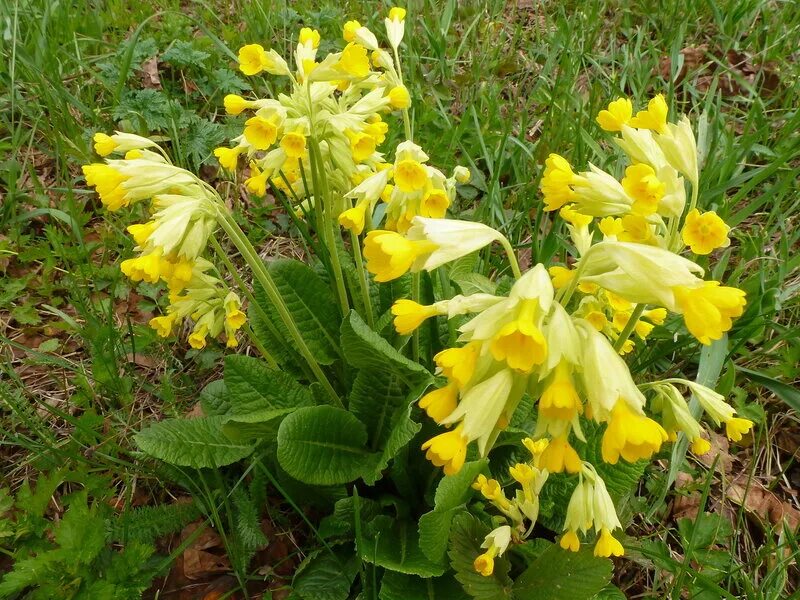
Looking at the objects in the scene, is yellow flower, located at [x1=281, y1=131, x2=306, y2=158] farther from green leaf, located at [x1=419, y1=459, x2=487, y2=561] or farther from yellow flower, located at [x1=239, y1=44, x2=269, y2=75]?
green leaf, located at [x1=419, y1=459, x2=487, y2=561]

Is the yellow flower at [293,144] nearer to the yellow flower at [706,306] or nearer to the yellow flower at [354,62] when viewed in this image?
the yellow flower at [354,62]

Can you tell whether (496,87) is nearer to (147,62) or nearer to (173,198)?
(147,62)

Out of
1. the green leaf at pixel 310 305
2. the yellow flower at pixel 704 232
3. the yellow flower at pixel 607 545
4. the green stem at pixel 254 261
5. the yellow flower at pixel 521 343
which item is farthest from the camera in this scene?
the green leaf at pixel 310 305

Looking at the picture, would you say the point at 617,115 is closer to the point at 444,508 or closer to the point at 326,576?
the point at 444,508

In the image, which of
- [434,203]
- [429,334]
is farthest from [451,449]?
[429,334]

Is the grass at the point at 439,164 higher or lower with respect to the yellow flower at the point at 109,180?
lower

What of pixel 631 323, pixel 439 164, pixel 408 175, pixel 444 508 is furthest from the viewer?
pixel 439 164

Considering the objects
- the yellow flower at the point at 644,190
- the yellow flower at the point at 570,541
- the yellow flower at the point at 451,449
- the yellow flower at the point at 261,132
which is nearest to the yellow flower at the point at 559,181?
the yellow flower at the point at 644,190

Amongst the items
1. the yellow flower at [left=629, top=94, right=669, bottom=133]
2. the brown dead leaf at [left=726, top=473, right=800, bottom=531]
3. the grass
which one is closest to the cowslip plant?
the yellow flower at [left=629, top=94, right=669, bottom=133]
